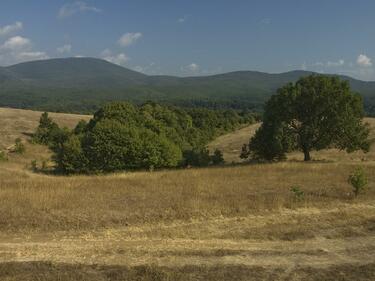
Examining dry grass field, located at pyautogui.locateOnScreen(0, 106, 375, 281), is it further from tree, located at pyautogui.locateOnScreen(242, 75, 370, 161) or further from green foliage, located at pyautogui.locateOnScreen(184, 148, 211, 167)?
green foliage, located at pyautogui.locateOnScreen(184, 148, 211, 167)

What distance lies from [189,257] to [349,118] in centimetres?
2995

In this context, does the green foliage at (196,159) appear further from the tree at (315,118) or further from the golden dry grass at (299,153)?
the golden dry grass at (299,153)

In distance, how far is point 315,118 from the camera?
132 ft

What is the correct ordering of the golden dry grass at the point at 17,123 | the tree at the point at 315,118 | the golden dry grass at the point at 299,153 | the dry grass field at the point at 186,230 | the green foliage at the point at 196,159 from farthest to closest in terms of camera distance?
the golden dry grass at the point at 17,123, the golden dry grass at the point at 299,153, the green foliage at the point at 196,159, the tree at the point at 315,118, the dry grass field at the point at 186,230

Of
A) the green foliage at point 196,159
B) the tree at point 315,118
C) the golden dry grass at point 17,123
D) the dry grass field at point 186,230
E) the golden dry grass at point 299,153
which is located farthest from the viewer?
the golden dry grass at point 17,123

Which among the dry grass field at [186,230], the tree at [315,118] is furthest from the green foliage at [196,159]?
the dry grass field at [186,230]

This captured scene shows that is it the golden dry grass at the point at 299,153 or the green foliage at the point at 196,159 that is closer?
the green foliage at the point at 196,159

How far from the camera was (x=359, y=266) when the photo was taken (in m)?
11.4

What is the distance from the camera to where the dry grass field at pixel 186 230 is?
11125 mm

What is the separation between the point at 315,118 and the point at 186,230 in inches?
1091

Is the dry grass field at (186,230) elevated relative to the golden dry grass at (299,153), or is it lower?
elevated

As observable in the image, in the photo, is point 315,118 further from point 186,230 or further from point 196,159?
point 186,230

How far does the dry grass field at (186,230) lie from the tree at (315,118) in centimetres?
1530

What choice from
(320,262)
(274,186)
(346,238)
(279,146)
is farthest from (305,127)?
(320,262)
